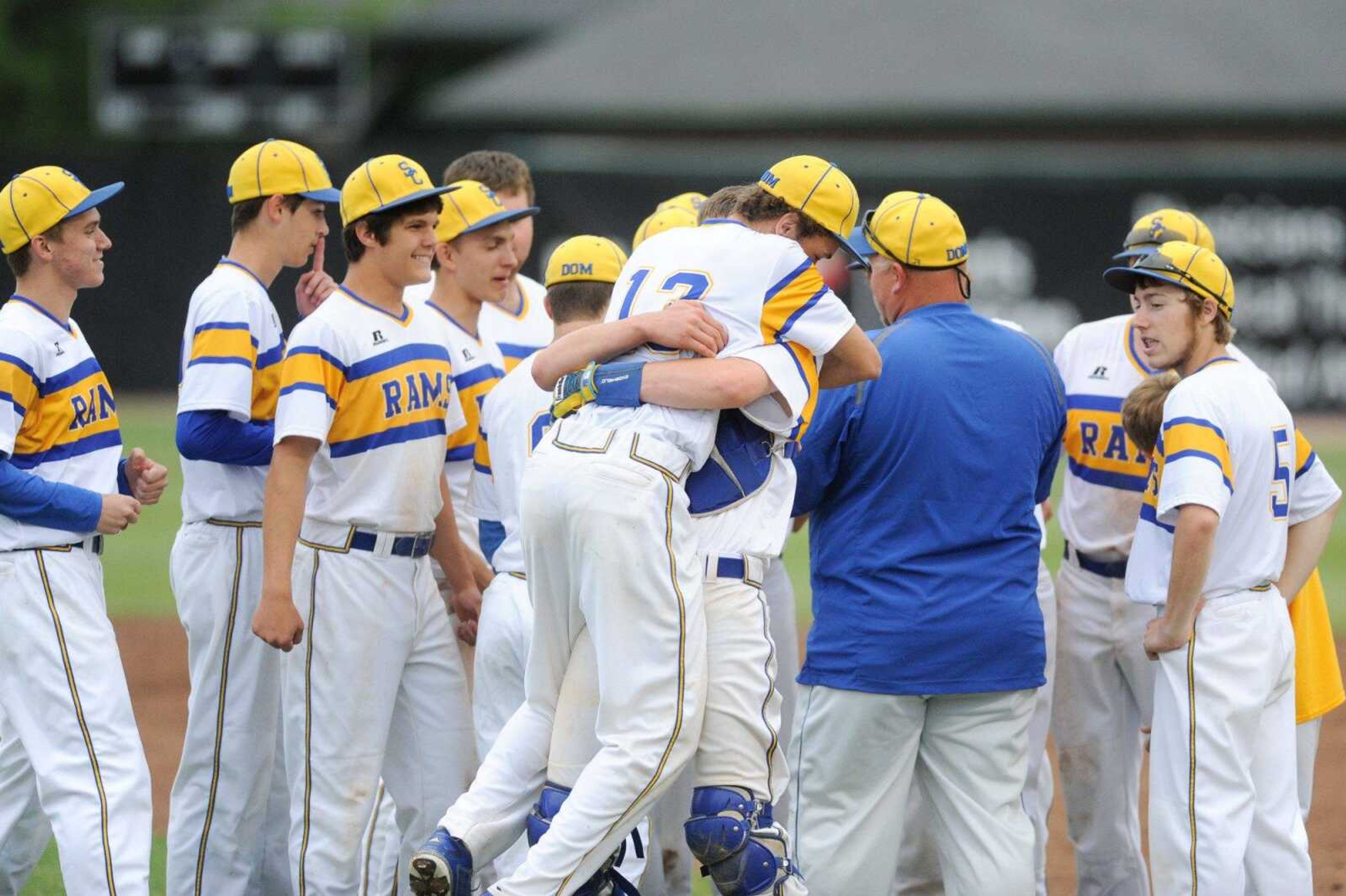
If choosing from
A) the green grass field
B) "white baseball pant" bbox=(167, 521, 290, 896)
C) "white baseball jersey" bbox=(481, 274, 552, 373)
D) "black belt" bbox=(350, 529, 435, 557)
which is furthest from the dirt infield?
"white baseball jersey" bbox=(481, 274, 552, 373)

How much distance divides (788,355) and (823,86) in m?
20.2

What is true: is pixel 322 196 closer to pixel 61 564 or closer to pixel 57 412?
pixel 57 412

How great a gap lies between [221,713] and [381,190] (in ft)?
5.24

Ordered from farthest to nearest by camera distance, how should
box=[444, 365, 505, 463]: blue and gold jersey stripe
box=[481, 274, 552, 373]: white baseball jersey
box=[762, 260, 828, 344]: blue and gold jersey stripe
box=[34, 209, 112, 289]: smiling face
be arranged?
box=[481, 274, 552, 373]: white baseball jersey, box=[444, 365, 505, 463]: blue and gold jersey stripe, box=[34, 209, 112, 289]: smiling face, box=[762, 260, 828, 344]: blue and gold jersey stripe

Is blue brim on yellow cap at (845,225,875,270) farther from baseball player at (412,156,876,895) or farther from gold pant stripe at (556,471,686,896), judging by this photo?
gold pant stripe at (556,471,686,896)

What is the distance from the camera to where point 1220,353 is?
4.66 metres

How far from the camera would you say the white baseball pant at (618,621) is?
3.80 metres

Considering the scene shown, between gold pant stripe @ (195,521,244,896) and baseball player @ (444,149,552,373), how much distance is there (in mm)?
1215

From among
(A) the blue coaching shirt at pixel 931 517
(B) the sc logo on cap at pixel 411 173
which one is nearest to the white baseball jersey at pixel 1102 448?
(A) the blue coaching shirt at pixel 931 517

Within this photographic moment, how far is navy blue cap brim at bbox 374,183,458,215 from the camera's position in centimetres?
488

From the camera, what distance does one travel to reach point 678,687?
150 inches

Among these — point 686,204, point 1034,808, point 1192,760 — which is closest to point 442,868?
point 1192,760

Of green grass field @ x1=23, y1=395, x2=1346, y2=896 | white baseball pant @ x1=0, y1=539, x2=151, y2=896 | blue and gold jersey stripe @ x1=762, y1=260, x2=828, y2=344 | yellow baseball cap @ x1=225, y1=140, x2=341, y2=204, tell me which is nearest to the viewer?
blue and gold jersey stripe @ x1=762, y1=260, x2=828, y2=344

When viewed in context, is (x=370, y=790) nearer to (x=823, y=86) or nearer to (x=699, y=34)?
(x=823, y=86)
